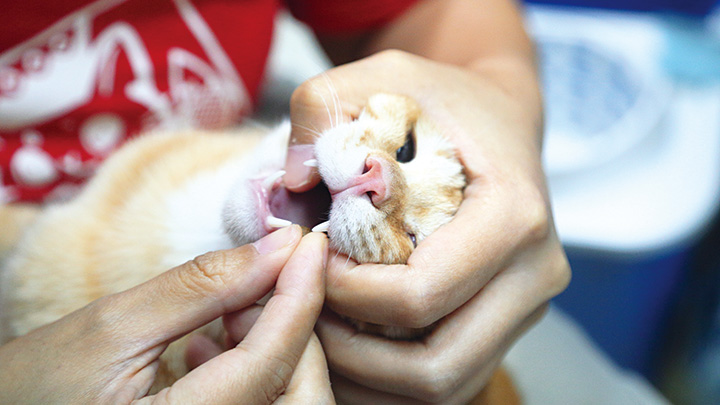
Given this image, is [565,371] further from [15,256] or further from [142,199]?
[15,256]

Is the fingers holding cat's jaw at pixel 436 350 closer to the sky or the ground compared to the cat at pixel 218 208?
closer to the ground

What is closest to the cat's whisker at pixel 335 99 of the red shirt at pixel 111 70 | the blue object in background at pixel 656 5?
the red shirt at pixel 111 70

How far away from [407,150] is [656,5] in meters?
2.09

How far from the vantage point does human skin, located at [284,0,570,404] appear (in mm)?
664

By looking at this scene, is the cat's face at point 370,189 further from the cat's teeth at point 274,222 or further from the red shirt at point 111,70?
the red shirt at point 111,70

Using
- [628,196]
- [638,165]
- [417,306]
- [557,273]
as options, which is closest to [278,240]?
[417,306]

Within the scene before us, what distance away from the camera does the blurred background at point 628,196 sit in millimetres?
1197

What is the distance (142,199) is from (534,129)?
2.62 feet

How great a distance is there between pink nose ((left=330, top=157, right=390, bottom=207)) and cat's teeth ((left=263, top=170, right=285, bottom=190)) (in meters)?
0.12

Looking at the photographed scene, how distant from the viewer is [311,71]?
173 cm

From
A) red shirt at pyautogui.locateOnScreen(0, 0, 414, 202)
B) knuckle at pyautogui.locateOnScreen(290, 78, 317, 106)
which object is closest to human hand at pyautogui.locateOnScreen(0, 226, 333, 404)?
knuckle at pyautogui.locateOnScreen(290, 78, 317, 106)

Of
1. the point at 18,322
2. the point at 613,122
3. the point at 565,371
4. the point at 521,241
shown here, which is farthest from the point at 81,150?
the point at 613,122

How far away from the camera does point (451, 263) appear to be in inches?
26.2

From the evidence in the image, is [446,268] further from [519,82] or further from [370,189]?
[519,82]
